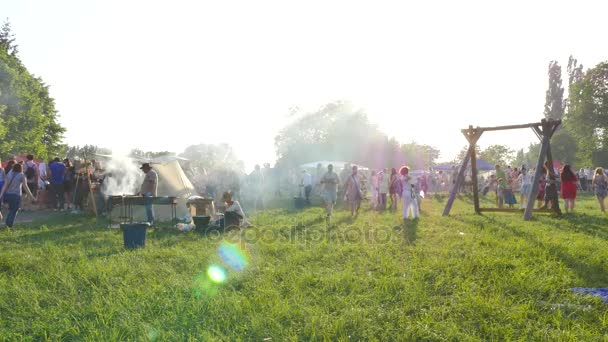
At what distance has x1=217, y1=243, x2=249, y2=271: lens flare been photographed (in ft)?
22.7

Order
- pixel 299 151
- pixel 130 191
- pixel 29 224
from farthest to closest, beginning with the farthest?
pixel 299 151
pixel 130 191
pixel 29 224

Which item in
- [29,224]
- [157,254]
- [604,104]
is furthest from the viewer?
[604,104]

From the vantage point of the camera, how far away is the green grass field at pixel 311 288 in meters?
4.23

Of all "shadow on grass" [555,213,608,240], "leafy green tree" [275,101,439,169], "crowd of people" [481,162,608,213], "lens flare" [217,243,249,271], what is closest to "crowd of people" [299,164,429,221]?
"shadow on grass" [555,213,608,240]

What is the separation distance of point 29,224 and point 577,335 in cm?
1340

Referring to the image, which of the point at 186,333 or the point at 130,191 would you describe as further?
the point at 130,191

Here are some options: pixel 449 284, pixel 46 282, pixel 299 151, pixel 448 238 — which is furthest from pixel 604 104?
pixel 46 282

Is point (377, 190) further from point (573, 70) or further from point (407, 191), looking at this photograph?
point (573, 70)

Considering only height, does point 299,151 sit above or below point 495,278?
above

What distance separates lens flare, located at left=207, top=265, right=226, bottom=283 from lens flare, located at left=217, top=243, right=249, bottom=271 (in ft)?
0.79

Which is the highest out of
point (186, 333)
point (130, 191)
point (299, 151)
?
point (299, 151)

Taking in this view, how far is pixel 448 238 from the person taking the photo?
9.28 metres

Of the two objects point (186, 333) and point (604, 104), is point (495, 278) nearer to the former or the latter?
point (186, 333)

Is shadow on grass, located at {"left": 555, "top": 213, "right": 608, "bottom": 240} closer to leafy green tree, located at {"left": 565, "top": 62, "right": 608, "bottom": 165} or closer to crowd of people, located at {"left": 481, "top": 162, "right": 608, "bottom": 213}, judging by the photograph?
crowd of people, located at {"left": 481, "top": 162, "right": 608, "bottom": 213}
